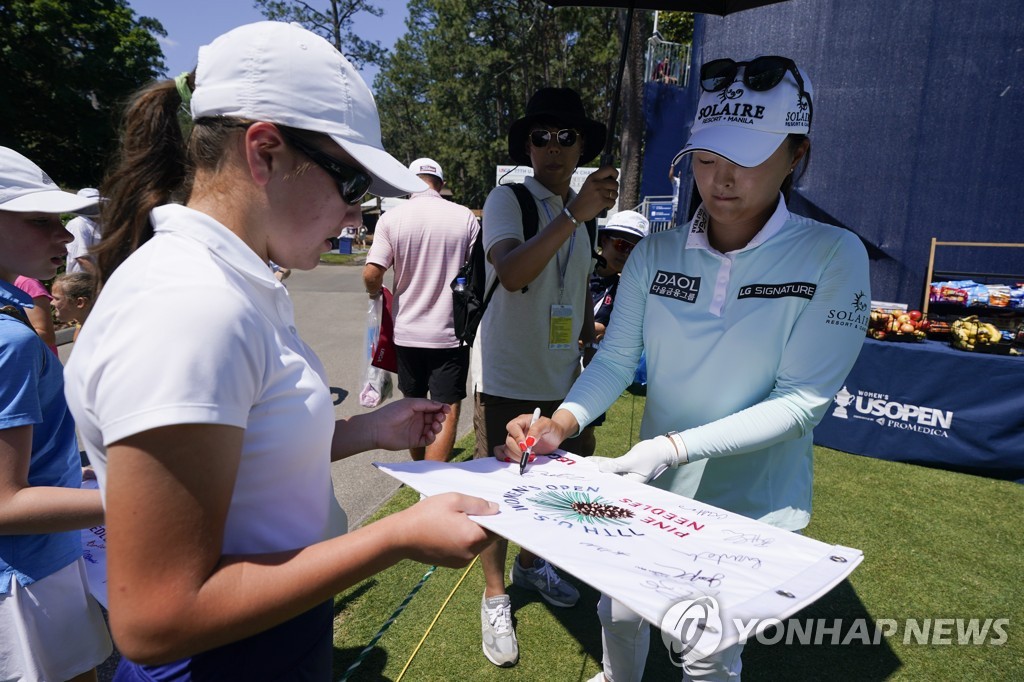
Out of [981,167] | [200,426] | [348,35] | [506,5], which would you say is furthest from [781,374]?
[506,5]

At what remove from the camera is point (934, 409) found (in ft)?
16.3

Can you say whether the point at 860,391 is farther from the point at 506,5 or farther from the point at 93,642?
the point at 506,5

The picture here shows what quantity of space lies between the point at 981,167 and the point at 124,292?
847 cm

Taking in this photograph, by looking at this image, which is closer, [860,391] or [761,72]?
[761,72]

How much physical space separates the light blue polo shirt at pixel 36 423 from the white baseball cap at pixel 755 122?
6.11 ft

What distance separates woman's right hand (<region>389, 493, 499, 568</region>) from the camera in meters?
1.03

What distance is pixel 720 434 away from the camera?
1.71 meters

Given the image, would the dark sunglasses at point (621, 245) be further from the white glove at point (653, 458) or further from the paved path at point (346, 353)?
the white glove at point (653, 458)

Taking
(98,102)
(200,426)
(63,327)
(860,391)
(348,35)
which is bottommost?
(63,327)

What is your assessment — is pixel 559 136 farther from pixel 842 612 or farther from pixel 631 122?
pixel 631 122

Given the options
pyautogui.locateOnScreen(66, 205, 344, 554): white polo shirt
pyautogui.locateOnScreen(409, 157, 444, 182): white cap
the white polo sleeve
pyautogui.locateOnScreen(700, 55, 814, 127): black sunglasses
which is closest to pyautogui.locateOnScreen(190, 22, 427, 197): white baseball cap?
pyautogui.locateOnScreen(66, 205, 344, 554): white polo shirt

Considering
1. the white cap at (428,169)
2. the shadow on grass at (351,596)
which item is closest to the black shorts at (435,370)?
the shadow on grass at (351,596)

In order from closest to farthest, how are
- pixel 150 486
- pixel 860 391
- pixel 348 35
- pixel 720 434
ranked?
pixel 150 486, pixel 720 434, pixel 860 391, pixel 348 35
